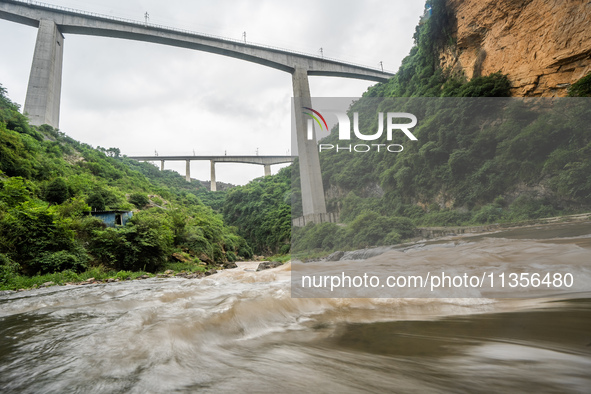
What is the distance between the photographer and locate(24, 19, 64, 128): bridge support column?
22.0 m

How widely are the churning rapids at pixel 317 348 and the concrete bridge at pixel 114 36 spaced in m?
17.9

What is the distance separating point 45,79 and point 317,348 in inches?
1247

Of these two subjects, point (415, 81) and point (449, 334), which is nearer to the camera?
point (449, 334)

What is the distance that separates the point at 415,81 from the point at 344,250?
19622 mm

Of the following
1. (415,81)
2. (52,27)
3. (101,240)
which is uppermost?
(52,27)

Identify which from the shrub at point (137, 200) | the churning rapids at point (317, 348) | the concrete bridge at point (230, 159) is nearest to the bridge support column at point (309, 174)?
the shrub at point (137, 200)

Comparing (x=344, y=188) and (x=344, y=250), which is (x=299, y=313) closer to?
(x=344, y=250)

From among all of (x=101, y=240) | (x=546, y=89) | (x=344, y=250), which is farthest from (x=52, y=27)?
(x=546, y=89)

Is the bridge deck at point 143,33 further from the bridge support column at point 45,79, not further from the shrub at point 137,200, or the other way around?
the shrub at point 137,200

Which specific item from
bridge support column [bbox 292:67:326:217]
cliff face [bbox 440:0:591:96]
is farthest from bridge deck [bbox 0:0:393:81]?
cliff face [bbox 440:0:591:96]

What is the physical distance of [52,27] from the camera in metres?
23.3

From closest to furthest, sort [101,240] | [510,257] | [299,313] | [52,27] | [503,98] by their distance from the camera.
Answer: [299,313], [510,257], [101,240], [503,98], [52,27]

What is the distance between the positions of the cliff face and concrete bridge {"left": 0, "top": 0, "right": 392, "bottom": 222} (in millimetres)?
12158

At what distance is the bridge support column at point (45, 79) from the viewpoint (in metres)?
22.0
